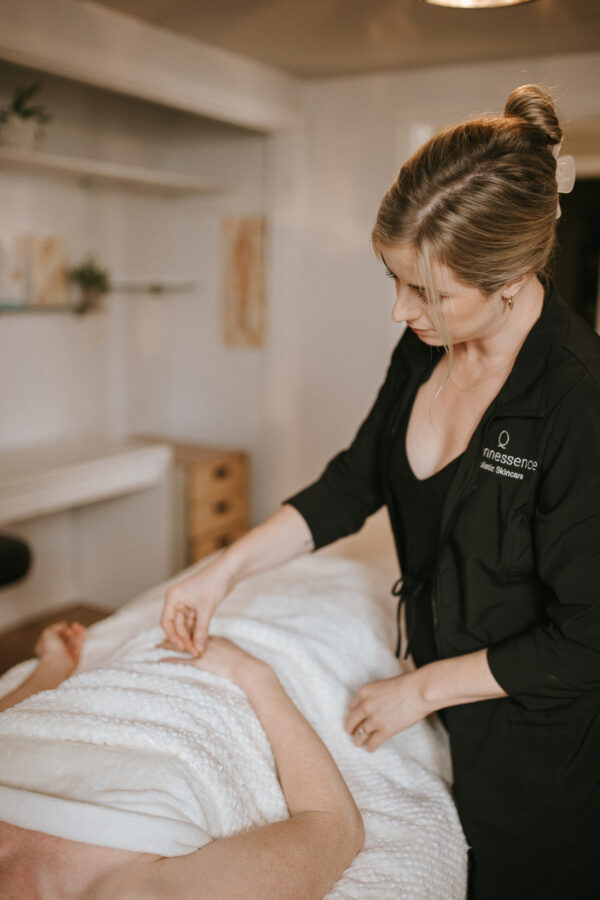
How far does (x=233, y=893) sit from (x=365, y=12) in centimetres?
248

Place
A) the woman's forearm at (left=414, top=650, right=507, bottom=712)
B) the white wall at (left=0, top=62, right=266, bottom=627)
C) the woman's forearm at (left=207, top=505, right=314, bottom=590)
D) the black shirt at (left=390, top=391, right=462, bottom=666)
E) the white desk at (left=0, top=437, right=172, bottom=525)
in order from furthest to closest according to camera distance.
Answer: the white wall at (left=0, top=62, right=266, bottom=627)
the white desk at (left=0, top=437, right=172, bottom=525)
the woman's forearm at (left=207, top=505, right=314, bottom=590)
the black shirt at (left=390, top=391, right=462, bottom=666)
the woman's forearm at (left=414, top=650, right=507, bottom=712)

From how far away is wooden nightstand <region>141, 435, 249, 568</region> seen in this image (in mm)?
3539

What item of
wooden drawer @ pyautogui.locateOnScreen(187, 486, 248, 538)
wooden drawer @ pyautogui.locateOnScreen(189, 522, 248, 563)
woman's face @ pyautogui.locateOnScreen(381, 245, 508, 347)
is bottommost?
wooden drawer @ pyautogui.locateOnScreen(189, 522, 248, 563)

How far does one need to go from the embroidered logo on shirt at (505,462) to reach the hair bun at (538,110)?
0.39 m

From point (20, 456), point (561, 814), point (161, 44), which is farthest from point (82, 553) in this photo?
point (561, 814)

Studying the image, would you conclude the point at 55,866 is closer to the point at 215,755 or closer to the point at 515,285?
the point at 215,755

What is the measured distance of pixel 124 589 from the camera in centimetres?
366

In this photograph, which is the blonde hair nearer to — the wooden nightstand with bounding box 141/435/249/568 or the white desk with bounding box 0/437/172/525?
the white desk with bounding box 0/437/172/525

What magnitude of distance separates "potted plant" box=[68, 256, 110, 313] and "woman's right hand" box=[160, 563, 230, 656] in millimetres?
2400

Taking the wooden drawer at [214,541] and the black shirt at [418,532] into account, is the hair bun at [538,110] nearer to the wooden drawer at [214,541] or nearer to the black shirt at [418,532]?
the black shirt at [418,532]

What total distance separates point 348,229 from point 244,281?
0.57 meters

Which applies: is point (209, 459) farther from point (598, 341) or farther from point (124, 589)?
point (598, 341)

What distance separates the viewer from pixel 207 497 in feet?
11.9

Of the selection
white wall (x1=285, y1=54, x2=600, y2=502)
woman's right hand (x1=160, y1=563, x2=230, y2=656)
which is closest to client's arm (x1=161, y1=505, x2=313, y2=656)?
woman's right hand (x1=160, y1=563, x2=230, y2=656)
